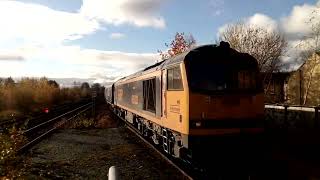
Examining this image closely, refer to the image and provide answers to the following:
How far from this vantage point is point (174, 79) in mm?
11516

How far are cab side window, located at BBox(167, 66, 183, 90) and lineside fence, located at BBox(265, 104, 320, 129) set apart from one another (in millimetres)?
5768

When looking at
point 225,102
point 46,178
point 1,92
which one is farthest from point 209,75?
point 1,92

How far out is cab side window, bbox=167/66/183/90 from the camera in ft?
Answer: 36.2

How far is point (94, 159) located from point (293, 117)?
8.08 m

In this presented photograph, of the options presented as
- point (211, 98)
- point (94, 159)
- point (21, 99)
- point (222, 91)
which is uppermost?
point (222, 91)

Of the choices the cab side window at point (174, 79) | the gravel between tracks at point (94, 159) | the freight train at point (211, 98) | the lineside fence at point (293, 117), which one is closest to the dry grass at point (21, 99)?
the gravel between tracks at point (94, 159)

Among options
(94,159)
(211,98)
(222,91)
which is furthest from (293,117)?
(94,159)

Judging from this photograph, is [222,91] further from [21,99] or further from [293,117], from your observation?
[21,99]

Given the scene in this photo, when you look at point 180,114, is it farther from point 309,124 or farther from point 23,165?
point 309,124

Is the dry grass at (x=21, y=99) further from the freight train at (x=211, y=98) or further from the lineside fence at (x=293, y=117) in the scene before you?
the freight train at (x=211, y=98)

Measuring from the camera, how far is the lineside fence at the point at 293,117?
15.0 metres

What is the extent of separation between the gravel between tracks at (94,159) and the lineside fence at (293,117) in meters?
5.64

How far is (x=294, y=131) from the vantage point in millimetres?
15344

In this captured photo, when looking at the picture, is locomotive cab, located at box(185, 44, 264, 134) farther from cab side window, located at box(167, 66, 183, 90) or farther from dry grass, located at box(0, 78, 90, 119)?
dry grass, located at box(0, 78, 90, 119)
